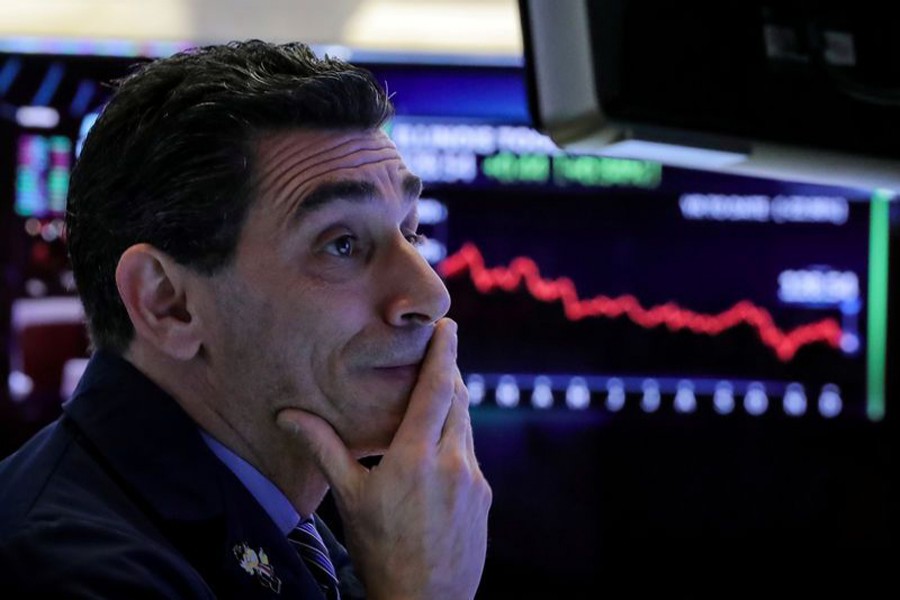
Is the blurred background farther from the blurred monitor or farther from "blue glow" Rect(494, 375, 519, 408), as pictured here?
the blurred monitor

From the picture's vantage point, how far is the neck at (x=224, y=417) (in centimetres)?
128

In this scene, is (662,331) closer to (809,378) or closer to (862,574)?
(809,378)

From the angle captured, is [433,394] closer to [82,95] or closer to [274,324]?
[274,324]

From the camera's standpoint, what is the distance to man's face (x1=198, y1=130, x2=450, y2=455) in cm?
128

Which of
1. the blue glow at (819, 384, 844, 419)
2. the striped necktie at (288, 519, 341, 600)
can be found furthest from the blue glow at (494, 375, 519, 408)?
the striped necktie at (288, 519, 341, 600)

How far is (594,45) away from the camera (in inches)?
33.8

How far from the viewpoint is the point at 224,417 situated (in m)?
1.28

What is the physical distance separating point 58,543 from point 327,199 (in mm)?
439

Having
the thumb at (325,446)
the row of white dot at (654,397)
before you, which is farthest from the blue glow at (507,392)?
the thumb at (325,446)

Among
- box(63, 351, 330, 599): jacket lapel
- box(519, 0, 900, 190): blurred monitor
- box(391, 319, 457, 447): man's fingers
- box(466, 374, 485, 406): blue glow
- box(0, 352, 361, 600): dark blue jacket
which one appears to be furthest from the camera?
box(466, 374, 485, 406): blue glow

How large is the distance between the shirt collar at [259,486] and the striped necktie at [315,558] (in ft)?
0.10

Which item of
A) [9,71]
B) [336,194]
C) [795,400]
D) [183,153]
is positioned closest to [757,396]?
[795,400]

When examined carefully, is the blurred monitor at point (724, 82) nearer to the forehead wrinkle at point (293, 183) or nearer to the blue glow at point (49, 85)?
the forehead wrinkle at point (293, 183)

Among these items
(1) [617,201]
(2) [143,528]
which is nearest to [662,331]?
(1) [617,201]
